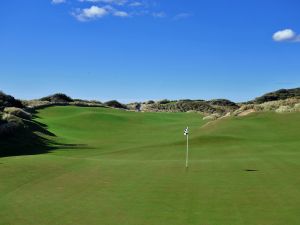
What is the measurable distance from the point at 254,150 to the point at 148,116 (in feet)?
230

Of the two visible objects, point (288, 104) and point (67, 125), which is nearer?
point (288, 104)

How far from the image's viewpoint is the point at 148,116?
104m

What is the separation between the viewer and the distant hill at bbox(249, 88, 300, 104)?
11694 centimetres

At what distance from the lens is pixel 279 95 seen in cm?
12731

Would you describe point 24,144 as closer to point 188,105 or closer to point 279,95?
point 279,95

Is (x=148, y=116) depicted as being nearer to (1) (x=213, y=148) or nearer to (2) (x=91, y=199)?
(1) (x=213, y=148)

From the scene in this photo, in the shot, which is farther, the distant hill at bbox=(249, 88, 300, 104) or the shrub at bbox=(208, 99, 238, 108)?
the shrub at bbox=(208, 99, 238, 108)

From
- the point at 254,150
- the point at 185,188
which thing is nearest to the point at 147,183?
the point at 185,188

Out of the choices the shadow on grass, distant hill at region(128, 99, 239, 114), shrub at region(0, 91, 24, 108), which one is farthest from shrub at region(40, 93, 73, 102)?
the shadow on grass

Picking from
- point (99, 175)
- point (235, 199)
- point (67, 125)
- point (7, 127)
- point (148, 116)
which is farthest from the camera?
point (148, 116)

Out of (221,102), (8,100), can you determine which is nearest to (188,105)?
(221,102)

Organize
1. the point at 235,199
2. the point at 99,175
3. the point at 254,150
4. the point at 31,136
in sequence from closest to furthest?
the point at 235,199 → the point at 99,175 → the point at 254,150 → the point at 31,136

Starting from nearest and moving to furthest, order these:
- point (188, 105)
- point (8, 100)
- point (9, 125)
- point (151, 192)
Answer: point (151, 192) → point (9, 125) → point (8, 100) → point (188, 105)

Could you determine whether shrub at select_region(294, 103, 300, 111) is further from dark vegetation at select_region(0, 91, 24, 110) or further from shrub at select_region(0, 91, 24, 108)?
shrub at select_region(0, 91, 24, 108)
